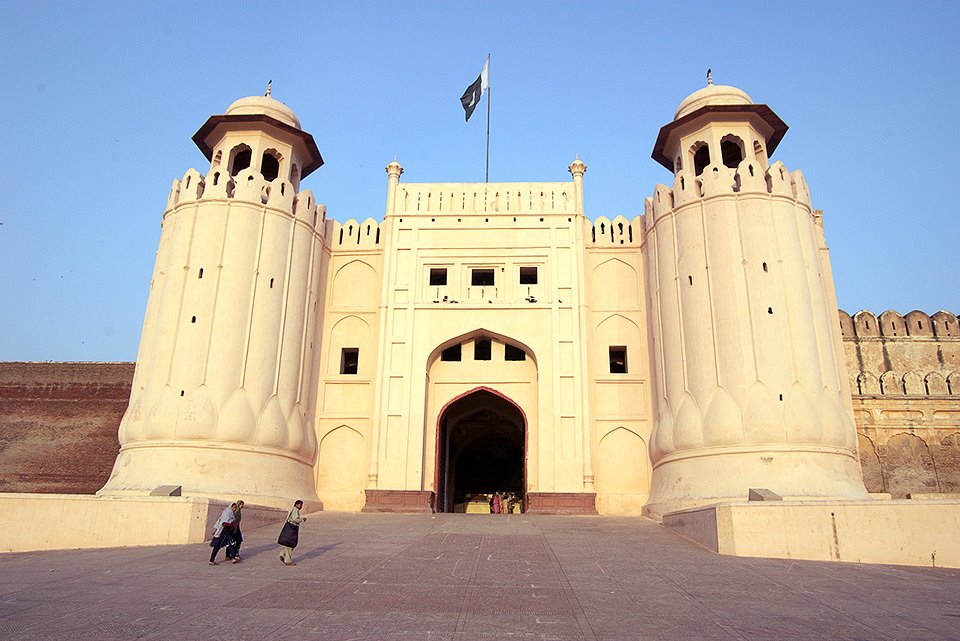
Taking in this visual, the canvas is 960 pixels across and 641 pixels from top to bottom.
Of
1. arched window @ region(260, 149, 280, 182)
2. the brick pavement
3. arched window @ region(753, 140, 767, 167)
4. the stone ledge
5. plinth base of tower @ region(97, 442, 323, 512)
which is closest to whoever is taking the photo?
the brick pavement

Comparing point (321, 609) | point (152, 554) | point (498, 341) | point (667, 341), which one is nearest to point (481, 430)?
point (498, 341)

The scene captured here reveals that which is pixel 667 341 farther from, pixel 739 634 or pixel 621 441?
pixel 739 634

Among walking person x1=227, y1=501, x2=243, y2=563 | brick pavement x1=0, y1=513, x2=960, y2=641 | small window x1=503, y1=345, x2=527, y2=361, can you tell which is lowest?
brick pavement x1=0, y1=513, x2=960, y2=641

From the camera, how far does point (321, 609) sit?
248 inches

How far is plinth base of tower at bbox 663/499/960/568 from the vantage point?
390 inches

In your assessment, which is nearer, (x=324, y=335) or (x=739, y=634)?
(x=739, y=634)

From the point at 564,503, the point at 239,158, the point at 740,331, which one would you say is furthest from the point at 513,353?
the point at 239,158

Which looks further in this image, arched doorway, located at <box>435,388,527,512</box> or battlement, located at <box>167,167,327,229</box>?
arched doorway, located at <box>435,388,527,512</box>

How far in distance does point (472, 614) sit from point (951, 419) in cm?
2166

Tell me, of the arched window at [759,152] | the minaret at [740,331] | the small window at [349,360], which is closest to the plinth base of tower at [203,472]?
the small window at [349,360]

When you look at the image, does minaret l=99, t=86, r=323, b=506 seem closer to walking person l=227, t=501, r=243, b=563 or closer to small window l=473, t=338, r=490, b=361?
small window l=473, t=338, r=490, b=361

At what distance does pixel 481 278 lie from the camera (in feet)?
69.3

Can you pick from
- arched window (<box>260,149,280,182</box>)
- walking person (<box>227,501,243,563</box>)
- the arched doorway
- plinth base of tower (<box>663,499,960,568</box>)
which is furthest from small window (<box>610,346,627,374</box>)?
walking person (<box>227,501,243,563</box>)

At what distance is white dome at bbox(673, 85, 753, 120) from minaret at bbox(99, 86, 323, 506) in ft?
34.3
